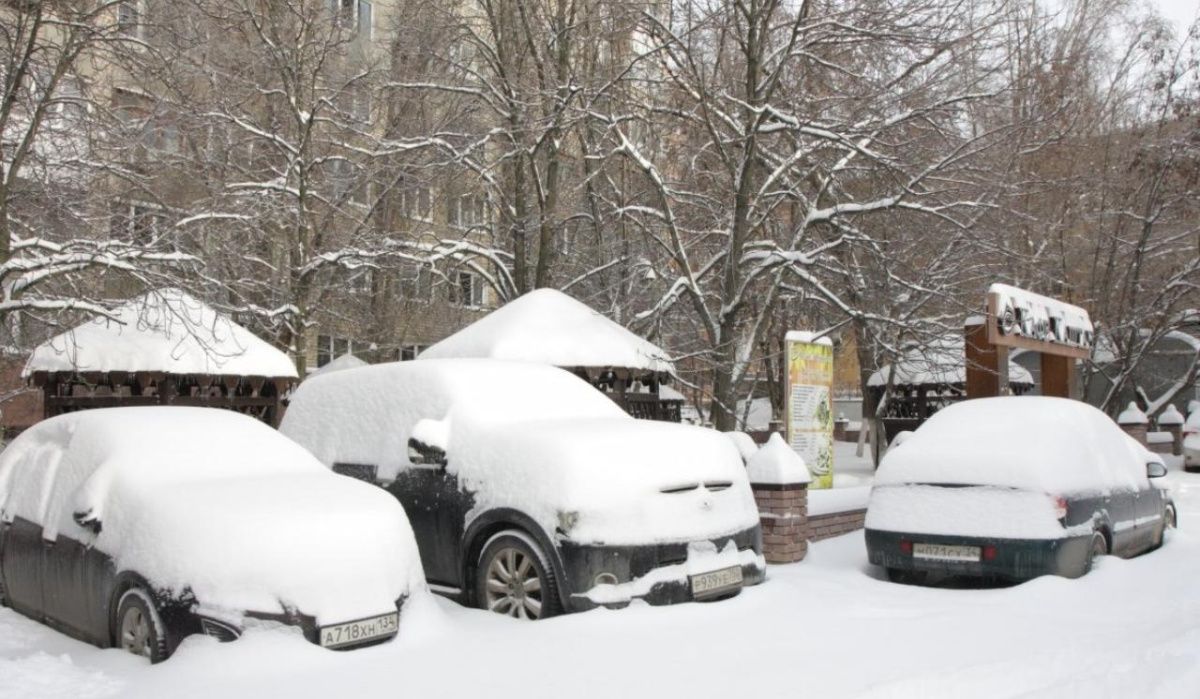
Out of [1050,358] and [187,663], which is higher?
[1050,358]

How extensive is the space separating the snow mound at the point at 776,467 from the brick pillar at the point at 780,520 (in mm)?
45

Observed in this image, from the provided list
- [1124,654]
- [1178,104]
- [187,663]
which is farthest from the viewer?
[1178,104]

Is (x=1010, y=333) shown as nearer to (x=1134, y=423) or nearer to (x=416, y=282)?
(x=416, y=282)

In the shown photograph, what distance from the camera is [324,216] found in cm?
2009

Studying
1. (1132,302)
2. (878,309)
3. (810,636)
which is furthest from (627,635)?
(1132,302)

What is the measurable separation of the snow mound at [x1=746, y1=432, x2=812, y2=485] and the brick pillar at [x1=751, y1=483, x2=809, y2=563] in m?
0.05

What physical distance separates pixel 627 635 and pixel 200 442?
309 cm

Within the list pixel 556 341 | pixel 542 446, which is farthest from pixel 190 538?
pixel 556 341

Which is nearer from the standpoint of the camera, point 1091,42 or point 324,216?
point 324,216

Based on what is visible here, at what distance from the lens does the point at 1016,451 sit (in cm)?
797

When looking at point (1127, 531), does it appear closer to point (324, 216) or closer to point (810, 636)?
point (810, 636)

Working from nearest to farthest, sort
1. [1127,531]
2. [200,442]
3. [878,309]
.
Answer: [200,442] < [1127,531] < [878,309]

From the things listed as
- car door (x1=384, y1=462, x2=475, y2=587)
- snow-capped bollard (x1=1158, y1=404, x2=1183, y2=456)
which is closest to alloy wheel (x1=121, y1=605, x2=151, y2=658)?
car door (x1=384, y1=462, x2=475, y2=587)

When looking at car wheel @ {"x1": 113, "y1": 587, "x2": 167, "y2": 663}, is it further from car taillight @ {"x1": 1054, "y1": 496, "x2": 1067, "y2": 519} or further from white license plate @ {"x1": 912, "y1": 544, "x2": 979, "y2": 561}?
car taillight @ {"x1": 1054, "y1": 496, "x2": 1067, "y2": 519}
